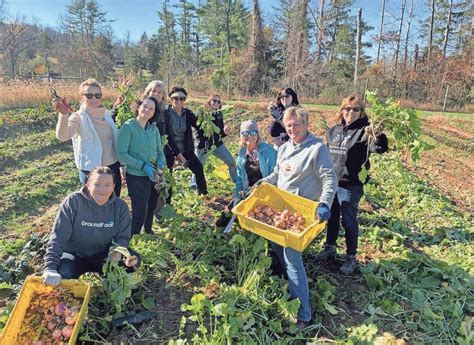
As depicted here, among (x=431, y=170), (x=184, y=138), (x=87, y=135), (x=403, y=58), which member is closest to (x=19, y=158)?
(x=184, y=138)

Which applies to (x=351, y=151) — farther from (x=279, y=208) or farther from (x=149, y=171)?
(x=149, y=171)

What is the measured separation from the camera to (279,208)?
3252 mm

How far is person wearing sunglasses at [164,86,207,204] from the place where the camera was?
4707 millimetres

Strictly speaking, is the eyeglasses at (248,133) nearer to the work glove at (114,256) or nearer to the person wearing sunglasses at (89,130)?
A: the person wearing sunglasses at (89,130)

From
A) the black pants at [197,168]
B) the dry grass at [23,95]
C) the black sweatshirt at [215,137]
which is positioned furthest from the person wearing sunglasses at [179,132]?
the dry grass at [23,95]

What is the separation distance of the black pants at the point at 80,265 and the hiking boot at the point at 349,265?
2012mm

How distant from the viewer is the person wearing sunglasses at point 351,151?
3381 mm

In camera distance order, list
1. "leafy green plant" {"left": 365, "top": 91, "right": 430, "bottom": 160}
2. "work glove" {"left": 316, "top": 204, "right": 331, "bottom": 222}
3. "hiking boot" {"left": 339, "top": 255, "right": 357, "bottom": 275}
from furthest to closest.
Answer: "hiking boot" {"left": 339, "top": 255, "right": 357, "bottom": 275}, "leafy green plant" {"left": 365, "top": 91, "right": 430, "bottom": 160}, "work glove" {"left": 316, "top": 204, "right": 331, "bottom": 222}

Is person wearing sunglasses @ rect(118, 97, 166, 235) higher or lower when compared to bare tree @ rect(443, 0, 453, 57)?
lower

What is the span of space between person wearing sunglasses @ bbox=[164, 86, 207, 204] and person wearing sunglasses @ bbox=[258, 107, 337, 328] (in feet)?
6.44

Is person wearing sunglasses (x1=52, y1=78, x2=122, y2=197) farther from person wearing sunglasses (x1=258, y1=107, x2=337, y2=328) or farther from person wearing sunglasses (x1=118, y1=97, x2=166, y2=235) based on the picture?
person wearing sunglasses (x1=258, y1=107, x2=337, y2=328)

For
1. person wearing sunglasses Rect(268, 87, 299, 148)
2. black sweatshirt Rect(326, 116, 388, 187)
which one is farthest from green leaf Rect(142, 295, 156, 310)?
person wearing sunglasses Rect(268, 87, 299, 148)

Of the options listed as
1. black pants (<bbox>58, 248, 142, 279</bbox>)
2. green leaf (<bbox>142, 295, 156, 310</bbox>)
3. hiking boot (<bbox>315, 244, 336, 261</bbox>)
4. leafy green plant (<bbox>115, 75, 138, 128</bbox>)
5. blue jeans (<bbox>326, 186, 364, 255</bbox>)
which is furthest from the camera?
leafy green plant (<bbox>115, 75, 138, 128</bbox>)

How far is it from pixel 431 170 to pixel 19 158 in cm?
992
